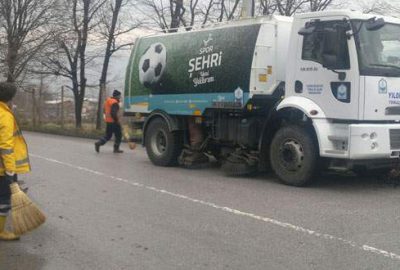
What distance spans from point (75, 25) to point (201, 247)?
24014 mm

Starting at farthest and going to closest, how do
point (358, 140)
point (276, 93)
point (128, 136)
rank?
point (128, 136) → point (276, 93) → point (358, 140)

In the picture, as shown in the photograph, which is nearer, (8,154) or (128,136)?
(8,154)

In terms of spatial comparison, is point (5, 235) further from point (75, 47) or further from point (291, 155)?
point (75, 47)

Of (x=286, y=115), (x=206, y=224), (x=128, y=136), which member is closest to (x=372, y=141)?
(x=286, y=115)

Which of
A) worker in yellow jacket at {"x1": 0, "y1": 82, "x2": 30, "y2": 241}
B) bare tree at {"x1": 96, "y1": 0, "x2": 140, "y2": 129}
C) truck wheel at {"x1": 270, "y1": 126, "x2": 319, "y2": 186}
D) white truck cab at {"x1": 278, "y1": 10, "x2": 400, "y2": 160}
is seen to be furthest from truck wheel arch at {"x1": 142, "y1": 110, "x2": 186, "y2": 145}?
bare tree at {"x1": 96, "y1": 0, "x2": 140, "y2": 129}

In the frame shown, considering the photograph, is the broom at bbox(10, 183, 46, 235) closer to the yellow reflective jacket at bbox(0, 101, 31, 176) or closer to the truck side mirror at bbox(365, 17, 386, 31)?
the yellow reflective jacket at bbox(0, 101, 31, 176)

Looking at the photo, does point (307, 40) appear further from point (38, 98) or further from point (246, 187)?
point (38, 98)

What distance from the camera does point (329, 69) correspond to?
9203mm

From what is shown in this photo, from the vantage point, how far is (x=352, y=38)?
9023 millimetres

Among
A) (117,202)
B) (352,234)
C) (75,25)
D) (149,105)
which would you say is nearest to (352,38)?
(352,234)

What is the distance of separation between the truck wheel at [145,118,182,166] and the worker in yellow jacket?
20.7 ft

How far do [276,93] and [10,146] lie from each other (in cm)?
563

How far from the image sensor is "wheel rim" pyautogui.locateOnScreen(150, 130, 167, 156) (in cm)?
1305

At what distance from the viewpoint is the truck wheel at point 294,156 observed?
9500 millimetres
